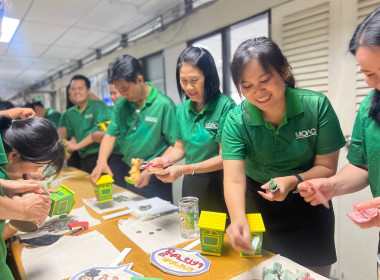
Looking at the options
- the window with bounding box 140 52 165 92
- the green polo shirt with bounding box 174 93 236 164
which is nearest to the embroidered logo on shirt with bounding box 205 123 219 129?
the green polo shirt with bounding box 174 93 236 164

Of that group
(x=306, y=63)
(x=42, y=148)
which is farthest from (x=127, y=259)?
(x=306, y=63)

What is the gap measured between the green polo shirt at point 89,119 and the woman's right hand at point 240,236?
2450mm

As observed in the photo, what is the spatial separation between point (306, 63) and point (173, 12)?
6.88 ft

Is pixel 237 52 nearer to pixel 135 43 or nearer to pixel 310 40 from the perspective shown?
pixel 310 40

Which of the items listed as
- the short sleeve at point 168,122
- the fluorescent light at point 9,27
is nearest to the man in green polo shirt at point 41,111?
the fluorescent light at point 9,27

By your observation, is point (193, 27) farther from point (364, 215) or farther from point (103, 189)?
point (364, 215)

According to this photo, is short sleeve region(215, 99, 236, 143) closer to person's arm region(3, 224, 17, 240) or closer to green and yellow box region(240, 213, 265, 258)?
green and yellow box region(240, 213, 265, 258)

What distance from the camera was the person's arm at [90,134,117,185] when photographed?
5.99ft

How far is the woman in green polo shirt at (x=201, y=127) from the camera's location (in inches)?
58.7

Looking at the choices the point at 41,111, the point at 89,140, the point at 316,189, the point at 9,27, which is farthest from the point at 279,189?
the point at 9,27

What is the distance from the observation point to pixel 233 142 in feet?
3.92

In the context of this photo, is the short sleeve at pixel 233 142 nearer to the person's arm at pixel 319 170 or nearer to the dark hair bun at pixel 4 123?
the person's arm at pixel 319 170

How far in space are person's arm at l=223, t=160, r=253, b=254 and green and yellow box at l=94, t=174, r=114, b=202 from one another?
0.83 meters

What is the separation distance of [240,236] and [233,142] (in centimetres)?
42
